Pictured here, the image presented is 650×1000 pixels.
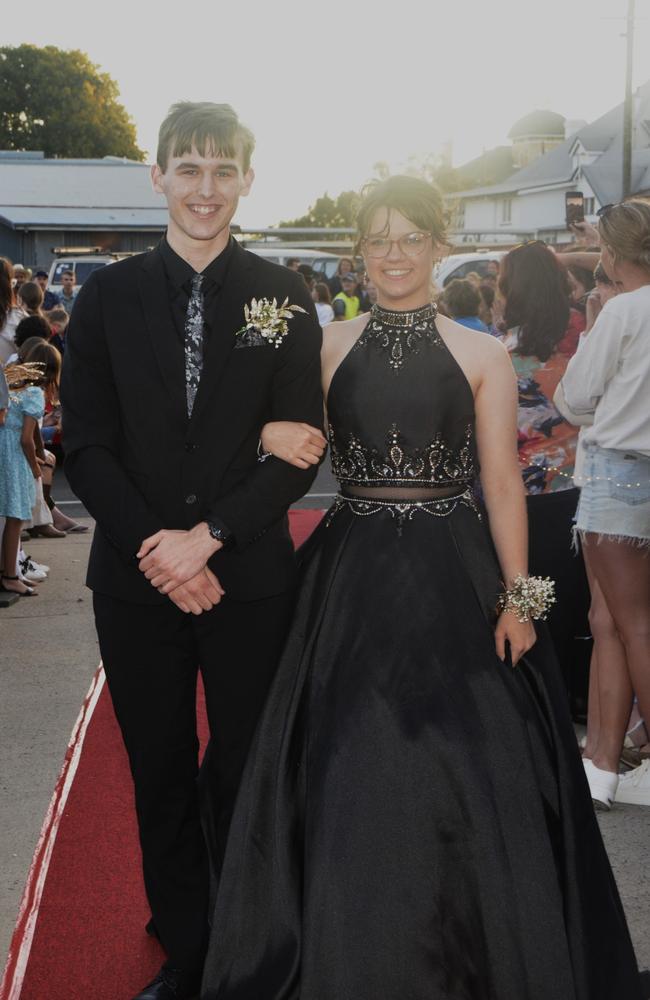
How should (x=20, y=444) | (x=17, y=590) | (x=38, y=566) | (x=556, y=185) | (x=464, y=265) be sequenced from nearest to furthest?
1. (x=20, y=444)
2. (x=17, y=590)
3. (x=38, y=566)
4. (x=464, y=265)
5. (x=556, y=185)

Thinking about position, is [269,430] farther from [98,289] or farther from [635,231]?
[635,231]

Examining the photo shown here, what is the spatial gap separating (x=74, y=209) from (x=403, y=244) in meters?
45.5

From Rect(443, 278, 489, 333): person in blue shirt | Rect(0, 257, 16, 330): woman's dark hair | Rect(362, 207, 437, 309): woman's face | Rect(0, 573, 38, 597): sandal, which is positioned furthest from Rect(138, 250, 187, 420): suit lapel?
Rect(443, 278, 489, 333): person in blue shirt

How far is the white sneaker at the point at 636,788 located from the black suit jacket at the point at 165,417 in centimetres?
238

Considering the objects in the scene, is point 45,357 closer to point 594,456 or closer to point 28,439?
point 28,439

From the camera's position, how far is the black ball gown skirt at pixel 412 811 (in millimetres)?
2982

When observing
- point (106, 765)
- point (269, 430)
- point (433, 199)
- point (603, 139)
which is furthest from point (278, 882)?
point (603, 139)

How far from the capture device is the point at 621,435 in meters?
4.52

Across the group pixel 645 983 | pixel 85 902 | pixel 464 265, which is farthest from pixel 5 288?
pixel 464 265

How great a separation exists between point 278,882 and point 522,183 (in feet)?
261

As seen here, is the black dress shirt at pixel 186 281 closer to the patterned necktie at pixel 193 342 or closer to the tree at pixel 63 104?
the patterned necktie at pixel 193 342

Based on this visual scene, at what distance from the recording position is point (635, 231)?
4.45 meters

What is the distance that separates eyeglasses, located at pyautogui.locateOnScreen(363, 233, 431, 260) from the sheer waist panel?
25.5 inches

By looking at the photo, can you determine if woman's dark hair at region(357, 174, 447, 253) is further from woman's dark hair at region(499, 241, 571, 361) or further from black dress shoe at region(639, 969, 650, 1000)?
black dress shoe at region(639, 969, 650, 1000)
